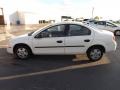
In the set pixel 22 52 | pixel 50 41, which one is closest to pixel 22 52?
pixel 22 52

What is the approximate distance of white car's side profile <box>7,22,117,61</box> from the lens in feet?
23.5

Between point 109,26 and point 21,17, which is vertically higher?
point 21,17

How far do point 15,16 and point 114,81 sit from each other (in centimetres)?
4046

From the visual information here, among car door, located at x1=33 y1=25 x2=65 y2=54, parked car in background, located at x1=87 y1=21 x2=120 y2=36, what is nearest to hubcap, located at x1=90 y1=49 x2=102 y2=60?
car door, located at x1=33 y1=25 x2=65 y2=54

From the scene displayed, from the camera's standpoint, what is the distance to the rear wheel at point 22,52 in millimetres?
7467

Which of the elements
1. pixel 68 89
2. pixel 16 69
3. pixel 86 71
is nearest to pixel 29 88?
pixel 68 89

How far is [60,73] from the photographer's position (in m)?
5.92

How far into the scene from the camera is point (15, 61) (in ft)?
24.1

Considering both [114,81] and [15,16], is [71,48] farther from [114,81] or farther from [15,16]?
[15,16]

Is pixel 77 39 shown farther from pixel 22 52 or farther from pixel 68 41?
pixel 22 52

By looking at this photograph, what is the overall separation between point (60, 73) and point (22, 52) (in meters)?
2.26

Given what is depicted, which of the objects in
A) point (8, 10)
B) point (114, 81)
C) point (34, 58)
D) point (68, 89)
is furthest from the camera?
point (8, 10)

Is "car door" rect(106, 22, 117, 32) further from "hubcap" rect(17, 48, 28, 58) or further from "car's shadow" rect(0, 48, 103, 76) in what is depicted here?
"hubcap" rect(17, 48, 28, 58)

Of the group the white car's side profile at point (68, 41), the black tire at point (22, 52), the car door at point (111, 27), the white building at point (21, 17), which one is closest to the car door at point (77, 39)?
the white car's side profile at point (68, 41)
